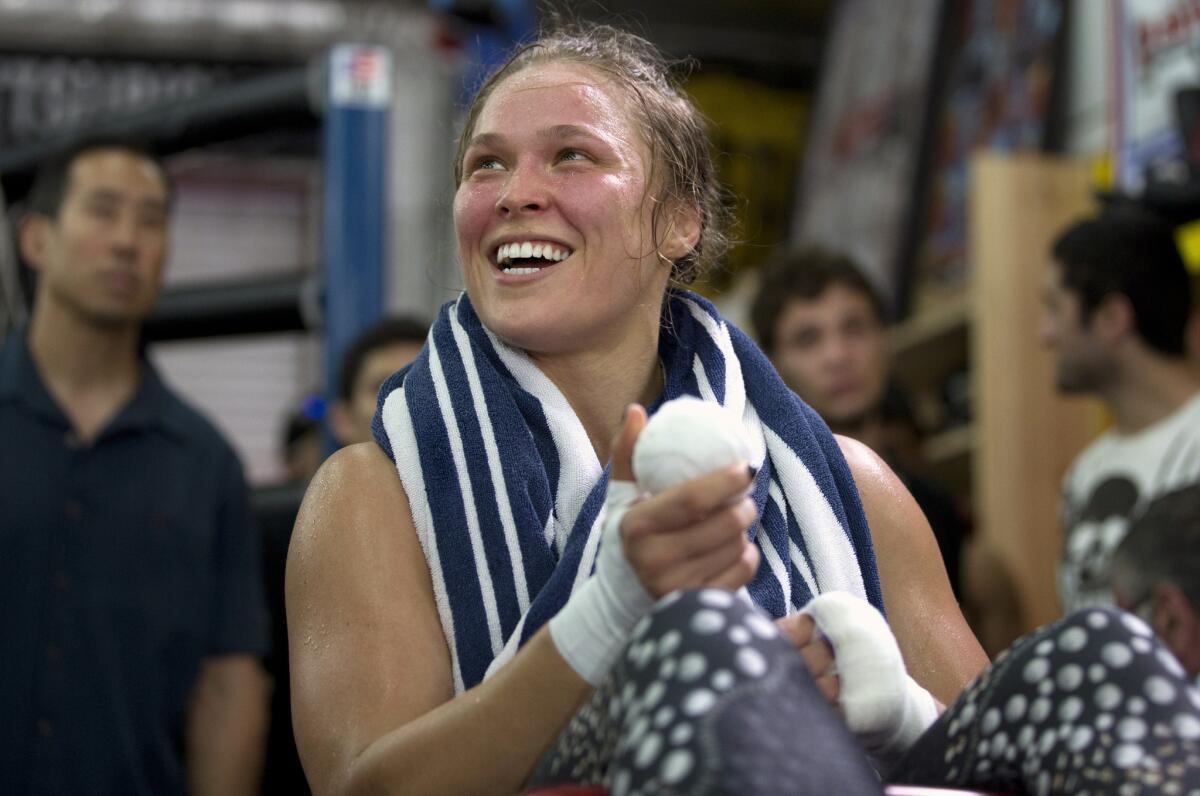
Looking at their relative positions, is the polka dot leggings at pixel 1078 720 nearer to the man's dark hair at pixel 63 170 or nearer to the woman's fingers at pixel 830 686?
the woman's fingers at pixel 830 686

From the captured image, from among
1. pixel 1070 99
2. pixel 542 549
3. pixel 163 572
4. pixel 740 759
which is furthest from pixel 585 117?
pixel 1070 99

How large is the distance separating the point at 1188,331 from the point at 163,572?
64.1 inches

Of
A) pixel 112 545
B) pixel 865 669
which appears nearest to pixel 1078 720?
pixel 865 669

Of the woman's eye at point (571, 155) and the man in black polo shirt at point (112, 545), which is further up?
the woman's eye at point (571, 155)

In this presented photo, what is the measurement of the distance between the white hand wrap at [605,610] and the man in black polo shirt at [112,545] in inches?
43.7

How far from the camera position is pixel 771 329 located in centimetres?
247

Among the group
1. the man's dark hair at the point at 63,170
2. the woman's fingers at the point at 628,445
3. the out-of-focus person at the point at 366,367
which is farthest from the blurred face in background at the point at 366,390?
the woman's fingers at the point at 628,445

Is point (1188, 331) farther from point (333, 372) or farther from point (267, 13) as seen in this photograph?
point (267, 13)

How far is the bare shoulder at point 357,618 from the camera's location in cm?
108

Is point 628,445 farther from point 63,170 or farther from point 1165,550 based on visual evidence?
point 63,170

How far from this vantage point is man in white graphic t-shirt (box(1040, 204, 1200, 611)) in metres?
2.42

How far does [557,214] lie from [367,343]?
1099 millimetres

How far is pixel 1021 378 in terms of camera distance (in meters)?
3.09

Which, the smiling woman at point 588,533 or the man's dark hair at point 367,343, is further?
the man's dark hair at point 367,343
